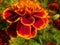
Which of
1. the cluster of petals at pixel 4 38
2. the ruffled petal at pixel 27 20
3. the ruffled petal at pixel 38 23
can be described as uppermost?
the ruffled petal at pixel 27 20

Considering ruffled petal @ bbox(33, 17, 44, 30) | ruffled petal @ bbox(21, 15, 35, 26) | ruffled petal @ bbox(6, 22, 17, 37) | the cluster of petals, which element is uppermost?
ruffled petal @ bbox(21, 15, 35, 26)

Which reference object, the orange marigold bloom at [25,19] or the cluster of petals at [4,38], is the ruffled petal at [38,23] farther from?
the cluster of petals at [4,38]

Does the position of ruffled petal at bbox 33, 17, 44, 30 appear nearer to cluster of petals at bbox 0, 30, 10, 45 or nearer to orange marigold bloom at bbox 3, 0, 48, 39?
orange marigold bloom at bbox 3, 0, 48, 39

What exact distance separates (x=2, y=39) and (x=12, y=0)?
0.45 feet

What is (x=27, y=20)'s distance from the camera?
59 cm

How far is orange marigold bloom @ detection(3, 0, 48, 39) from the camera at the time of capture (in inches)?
22.9

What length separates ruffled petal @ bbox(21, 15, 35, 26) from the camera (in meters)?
0.58

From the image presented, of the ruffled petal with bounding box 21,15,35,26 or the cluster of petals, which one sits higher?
the ruffled petal with bounding box 21,15,35,26

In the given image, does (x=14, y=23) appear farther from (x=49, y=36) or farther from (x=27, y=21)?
(x=49, y=36)

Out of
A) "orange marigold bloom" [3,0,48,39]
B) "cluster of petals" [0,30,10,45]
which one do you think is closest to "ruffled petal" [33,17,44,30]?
"orange marigold bloom" [3,0,48,39]

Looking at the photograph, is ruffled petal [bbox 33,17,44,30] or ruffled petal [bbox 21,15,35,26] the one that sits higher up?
ruffled petal [bbox 21,15,35,26]

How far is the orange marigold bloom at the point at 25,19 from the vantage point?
581 mm

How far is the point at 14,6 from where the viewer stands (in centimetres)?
61

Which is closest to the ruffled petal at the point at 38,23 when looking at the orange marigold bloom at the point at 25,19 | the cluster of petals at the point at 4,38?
the orange marigold bloom at the point at 25,19
